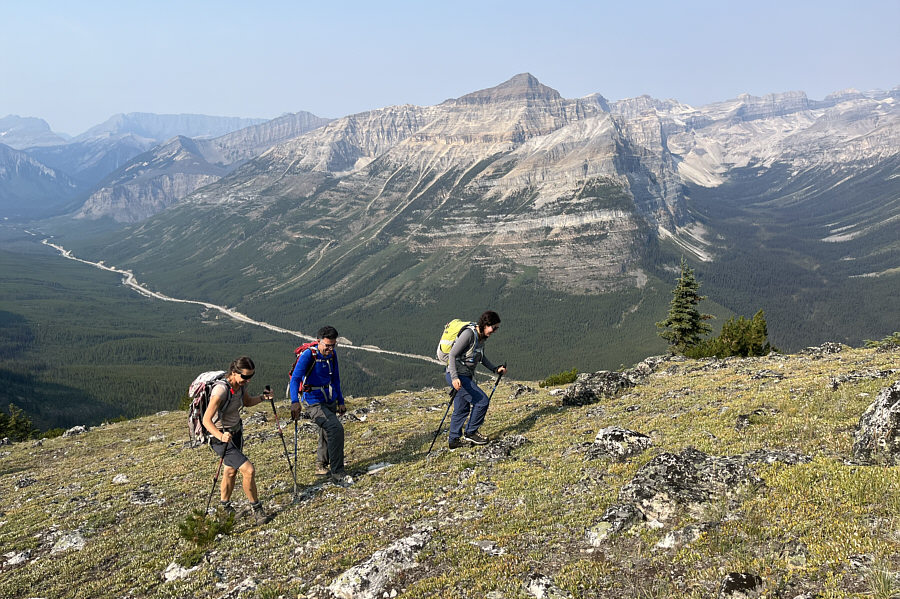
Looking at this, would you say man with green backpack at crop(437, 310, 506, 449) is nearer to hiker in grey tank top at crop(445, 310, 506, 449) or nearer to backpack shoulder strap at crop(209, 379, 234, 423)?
hiker in grey tank top at crop(445, 310, 506, 449)

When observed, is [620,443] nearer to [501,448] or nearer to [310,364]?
[501,448]

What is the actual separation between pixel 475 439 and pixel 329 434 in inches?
224

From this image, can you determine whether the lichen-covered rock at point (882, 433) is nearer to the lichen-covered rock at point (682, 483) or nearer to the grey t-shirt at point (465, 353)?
the lichen-covered rock at point (682, 483)

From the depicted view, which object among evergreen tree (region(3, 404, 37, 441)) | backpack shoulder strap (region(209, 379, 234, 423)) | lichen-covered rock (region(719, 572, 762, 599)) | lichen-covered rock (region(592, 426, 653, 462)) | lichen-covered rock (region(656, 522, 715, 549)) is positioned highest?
backpack shoulder strap (region(209, 379, 234, 423))

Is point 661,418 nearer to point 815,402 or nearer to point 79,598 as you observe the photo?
point 815,402

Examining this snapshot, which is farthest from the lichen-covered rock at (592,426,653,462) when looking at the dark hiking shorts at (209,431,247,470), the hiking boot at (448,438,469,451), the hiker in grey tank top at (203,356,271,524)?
the dark hiking shorts at (209,431,247,470)

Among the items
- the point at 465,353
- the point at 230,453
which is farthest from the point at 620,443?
the point at 230,453

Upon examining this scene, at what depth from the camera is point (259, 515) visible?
13.6m

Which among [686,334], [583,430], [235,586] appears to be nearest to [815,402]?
[583,430]

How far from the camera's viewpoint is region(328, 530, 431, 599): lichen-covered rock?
899 centimetres

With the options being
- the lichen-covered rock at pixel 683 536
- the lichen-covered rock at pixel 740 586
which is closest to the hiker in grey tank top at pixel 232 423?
the lichen-covered rock at pixel 683 536

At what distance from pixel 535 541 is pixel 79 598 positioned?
10.6m

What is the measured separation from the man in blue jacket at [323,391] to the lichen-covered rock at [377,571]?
595cm

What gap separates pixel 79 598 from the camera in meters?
10.4
